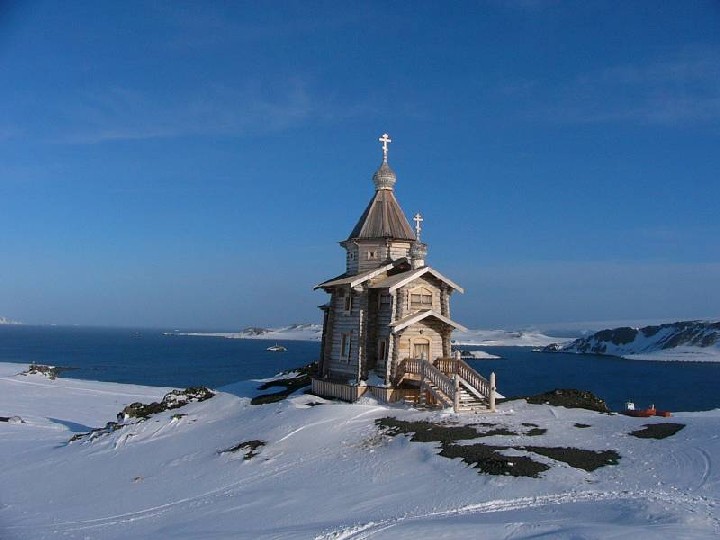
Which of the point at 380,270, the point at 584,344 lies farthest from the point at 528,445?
the point at 584,344

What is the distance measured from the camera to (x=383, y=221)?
33250mm

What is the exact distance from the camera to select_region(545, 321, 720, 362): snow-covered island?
15350 centimetres

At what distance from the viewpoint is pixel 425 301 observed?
3055 centimetres

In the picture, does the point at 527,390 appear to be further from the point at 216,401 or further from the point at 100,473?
the point at 100,473

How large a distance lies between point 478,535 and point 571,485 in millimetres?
4602

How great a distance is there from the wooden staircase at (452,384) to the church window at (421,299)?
2.63 metres

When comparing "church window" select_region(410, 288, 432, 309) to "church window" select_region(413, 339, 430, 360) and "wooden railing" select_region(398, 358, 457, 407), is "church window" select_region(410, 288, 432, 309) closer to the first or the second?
"church window" select_region(413, 339, 430, 360)

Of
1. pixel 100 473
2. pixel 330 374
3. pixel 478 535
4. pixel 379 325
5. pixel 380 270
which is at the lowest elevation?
pixel 100 473

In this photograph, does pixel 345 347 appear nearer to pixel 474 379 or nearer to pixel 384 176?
pixel 474 379

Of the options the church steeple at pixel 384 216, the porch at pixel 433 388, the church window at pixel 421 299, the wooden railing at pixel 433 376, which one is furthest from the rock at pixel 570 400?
the church steeple at pixel 384 216

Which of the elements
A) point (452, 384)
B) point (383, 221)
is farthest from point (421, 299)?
point (452, 384)

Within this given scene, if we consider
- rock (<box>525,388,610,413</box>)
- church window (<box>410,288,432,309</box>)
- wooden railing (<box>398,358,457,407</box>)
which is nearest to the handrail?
wooden railing (<box>398,358,457,407</box>)

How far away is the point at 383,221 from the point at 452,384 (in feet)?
34.0

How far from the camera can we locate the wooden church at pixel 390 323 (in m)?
28.0
